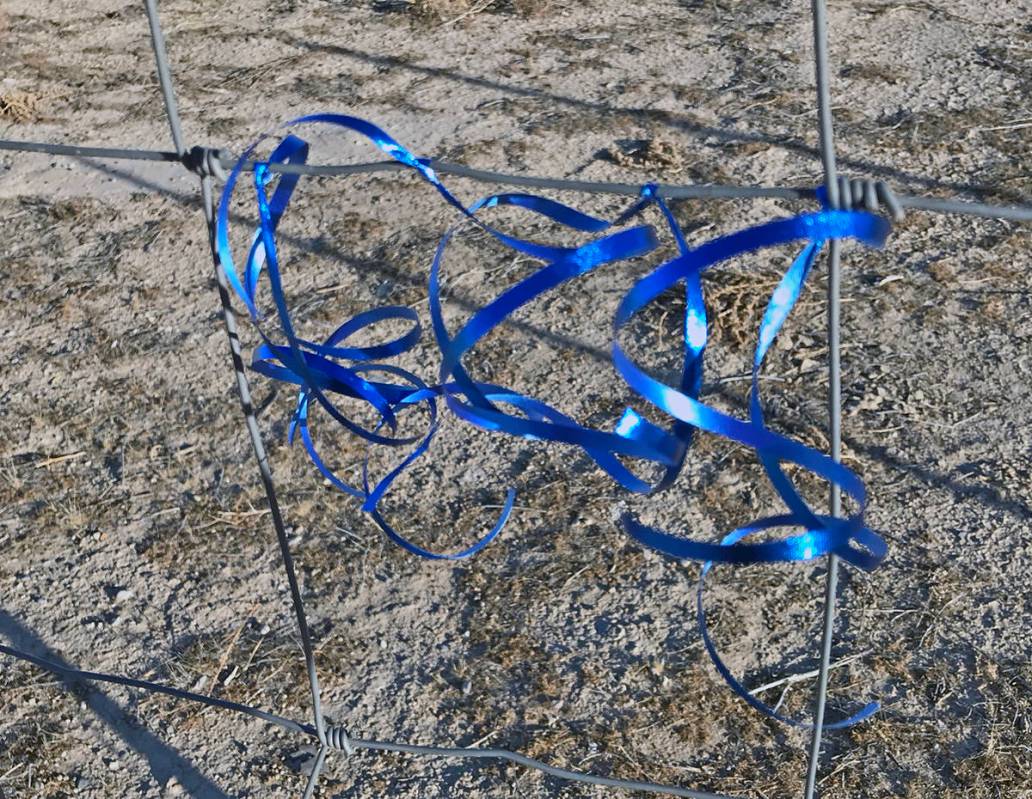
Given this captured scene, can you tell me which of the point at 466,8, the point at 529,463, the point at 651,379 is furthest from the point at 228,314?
the point at 466,8

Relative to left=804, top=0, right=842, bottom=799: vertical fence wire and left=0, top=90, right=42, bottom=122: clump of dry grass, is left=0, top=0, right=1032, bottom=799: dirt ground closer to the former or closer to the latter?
left=0, top=90, right=42, bottom=122: clump of dry grass

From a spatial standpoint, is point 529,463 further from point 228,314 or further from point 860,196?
point 860,196

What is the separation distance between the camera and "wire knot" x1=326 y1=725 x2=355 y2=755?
2230 millimetres

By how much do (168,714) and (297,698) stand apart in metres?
0.25

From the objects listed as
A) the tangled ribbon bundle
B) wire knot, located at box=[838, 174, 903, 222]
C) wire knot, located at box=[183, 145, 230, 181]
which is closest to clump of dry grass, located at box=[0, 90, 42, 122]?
the tangled ribbon bundle

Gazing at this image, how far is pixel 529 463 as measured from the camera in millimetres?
3016

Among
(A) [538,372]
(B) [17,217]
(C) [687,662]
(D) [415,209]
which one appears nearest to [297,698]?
(C) [687,662]

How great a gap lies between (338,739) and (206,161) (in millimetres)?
1058

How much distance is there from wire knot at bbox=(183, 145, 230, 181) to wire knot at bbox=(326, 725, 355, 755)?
1.02 metres

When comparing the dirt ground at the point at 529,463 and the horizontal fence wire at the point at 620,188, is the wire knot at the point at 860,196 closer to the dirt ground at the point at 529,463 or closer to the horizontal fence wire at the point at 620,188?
the horizontal fence wire at the point at 620,188

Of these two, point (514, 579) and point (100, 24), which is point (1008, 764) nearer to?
point (514, 579)

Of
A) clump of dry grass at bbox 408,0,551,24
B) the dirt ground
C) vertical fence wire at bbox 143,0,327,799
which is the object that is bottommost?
the dirt ground

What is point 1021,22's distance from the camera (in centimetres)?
464

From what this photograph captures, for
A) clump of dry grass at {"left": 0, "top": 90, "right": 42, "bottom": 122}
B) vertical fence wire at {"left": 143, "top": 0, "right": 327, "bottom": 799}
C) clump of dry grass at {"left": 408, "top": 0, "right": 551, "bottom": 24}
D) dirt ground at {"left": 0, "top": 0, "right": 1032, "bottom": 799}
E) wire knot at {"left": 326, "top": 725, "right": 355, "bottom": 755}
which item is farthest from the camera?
clump of dry grass at {"left": 408, "top": 0, "right": 551, "bottom": 24}
